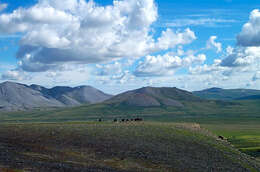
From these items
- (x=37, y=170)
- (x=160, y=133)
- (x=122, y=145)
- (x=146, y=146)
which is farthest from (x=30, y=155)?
(x=160, y=133)

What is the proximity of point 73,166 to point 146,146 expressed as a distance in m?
22.7

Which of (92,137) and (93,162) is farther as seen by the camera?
(92,137)

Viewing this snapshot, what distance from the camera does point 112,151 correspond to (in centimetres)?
5531

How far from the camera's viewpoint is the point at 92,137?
2611 inches

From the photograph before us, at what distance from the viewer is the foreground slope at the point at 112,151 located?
43844 millimetres

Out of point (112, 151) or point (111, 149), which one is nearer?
point (112, 151)

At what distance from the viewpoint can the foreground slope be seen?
4384cm

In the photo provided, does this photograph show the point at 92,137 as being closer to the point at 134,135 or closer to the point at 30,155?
the point at 134,135

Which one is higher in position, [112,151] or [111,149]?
[111,149]

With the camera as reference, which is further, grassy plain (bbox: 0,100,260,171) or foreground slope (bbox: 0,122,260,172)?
grassy plain (bbox: 0,100,260,171)

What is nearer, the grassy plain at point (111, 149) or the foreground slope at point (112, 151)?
the foreground slope at point (112, 151)

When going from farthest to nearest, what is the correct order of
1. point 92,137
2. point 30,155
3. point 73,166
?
point 92,137 → point 30,155 → point 73,166

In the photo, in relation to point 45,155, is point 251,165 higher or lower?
lower

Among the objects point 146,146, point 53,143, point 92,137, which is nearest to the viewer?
point 53,143
